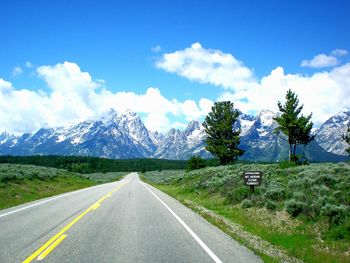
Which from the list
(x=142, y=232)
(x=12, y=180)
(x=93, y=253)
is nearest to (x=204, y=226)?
(x=142, y=232)

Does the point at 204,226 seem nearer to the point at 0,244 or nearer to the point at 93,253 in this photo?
the point at 93,253

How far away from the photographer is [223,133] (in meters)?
56.8

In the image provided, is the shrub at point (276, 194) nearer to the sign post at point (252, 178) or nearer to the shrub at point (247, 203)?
the shrub at point (247, 203)

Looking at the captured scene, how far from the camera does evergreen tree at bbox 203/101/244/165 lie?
55.8 metres

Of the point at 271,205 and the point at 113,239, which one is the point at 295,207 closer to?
the point at 271,205

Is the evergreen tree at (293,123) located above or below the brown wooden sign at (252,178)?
above

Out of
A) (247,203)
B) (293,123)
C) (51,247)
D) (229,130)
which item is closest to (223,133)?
(229,130)

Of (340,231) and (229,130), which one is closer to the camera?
(340,231)

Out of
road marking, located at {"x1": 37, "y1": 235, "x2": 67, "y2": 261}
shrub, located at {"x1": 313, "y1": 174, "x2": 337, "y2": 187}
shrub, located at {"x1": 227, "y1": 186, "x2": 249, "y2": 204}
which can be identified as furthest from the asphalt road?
shrub, located at {"x1": 313, "y1": 174, "x2": 337, "y2": 187}

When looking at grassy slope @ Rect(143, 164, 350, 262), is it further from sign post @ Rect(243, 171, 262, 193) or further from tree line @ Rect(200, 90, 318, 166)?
tree line @ Rect(200, 90, 318, 166)

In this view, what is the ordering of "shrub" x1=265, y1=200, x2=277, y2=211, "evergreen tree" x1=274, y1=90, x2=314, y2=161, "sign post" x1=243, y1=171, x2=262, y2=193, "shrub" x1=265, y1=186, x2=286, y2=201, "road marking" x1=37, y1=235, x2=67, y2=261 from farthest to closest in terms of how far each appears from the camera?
"evergreen tree" x1=274, y1=90, x2=314, y2=161
"sign post" x1=243, y1=171, x2=262, y2=193
"shrub" x1=265, y1=186, x2=286, y2=201
"shrub" x1=265, y1=200, x2=277, y2=211
"road marking" x1=37, y1=235, x2=67, y2=261

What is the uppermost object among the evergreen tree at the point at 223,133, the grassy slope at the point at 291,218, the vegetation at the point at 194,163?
the evergreen tree at the point at 223,133

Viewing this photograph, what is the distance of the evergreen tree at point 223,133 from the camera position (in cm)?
5581

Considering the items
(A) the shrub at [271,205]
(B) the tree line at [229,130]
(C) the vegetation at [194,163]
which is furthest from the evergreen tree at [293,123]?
(A) the shrub at [271,205]
